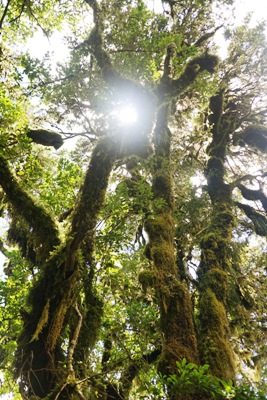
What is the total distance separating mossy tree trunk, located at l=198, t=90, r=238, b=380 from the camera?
6367 millimetres

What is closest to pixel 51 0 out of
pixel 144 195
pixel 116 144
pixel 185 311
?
pixel 116 144

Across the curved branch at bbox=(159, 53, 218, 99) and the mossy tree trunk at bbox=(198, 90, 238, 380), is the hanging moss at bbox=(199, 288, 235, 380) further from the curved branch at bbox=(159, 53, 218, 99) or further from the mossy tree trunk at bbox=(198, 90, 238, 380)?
the curved branch at bbox=(159, 53, 218, 99)

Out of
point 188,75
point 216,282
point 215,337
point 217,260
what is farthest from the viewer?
point 188,75

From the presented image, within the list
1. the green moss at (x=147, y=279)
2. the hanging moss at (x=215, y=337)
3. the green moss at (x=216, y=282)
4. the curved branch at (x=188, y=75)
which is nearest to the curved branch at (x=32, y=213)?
the green moss at (x=147, y=279)

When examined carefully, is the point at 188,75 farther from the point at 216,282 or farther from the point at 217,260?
the point at 216,282

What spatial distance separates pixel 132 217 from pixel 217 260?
99.5 inches

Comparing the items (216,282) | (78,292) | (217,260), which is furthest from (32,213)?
(217,260)

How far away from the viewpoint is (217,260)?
8.55 meters

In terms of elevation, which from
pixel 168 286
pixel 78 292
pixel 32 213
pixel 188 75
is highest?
pixel 188 75

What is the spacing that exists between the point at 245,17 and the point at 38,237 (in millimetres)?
11166

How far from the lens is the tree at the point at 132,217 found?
18.3ft

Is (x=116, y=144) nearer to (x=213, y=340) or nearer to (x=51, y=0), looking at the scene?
(x=213, y=340)

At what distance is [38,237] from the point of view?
6078 millimetres

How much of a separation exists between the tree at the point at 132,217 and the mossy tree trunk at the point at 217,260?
4 cm
